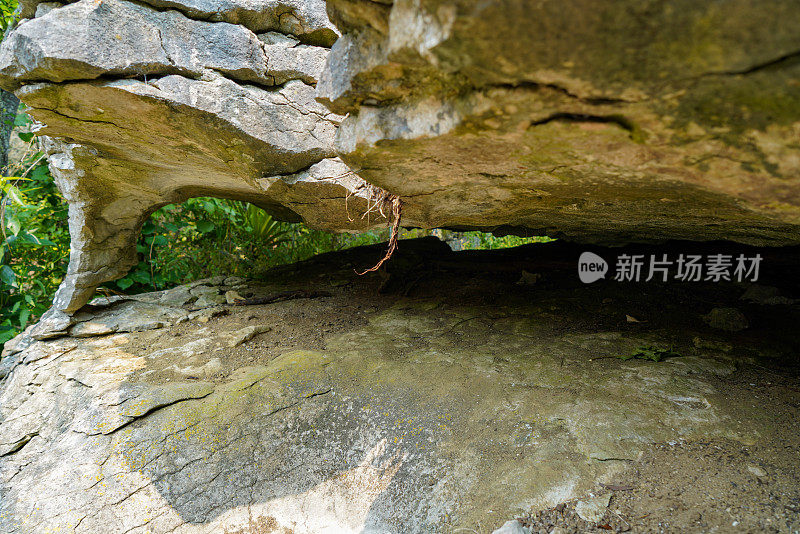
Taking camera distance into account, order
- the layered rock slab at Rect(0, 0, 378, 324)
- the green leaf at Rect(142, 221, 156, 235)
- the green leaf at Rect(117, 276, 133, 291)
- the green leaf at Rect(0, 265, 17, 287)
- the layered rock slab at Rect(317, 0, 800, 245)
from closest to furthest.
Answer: the layered rock slab at Rect(317, 0, 800, 245)
the layered rock slab at Rect(0, 0, 378, 324)
the green leaf at Rect(0, 265, 17, 287)
the green leaf at Rect(117, 276, 133, 291)
the green leaf at Rect(142, 221, 156, 235)

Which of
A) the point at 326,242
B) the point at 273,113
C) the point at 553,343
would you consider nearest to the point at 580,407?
the point at 553,343

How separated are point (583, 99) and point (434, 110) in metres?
0.52

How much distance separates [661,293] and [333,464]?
2854 mm

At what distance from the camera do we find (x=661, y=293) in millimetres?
3646

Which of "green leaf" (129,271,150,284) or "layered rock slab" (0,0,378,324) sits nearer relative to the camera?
"layered rock slab" (0,0,378,324)

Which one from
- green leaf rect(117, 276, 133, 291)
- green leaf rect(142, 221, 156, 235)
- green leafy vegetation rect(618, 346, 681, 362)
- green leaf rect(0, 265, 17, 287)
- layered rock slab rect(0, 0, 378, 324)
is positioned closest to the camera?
layered rock slab rect(0, 0, 378, 324)

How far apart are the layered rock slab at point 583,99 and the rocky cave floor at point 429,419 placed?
3.25 feet

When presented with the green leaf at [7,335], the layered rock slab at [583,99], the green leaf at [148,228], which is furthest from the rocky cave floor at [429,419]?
the green leaf at [148,228]

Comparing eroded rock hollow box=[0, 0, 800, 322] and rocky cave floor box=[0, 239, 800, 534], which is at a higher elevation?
eroded rock hollow box=[0, 0, 800, 322]

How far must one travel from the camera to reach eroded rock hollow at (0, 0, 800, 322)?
46.3 inches

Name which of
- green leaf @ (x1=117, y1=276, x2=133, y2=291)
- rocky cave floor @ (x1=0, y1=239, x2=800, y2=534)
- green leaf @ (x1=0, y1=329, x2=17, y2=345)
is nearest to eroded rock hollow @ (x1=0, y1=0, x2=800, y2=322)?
green leaf @ (x1=117, y1=276, x2=133, y2=291)

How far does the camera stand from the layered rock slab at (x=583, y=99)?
1125 mm

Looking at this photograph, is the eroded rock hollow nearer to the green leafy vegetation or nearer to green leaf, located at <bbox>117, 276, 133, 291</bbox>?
green leaf, located at <bbox>117, 276, 133, 291</bbox>

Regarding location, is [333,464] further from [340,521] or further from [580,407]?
[580,407]
